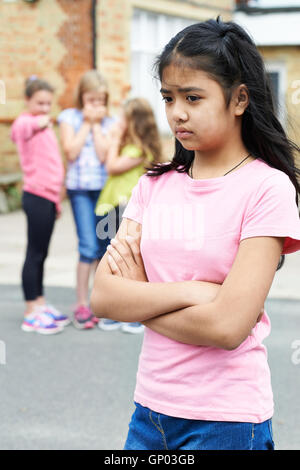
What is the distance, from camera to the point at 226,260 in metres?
1.85

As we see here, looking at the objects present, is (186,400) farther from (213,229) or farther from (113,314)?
(213,229)

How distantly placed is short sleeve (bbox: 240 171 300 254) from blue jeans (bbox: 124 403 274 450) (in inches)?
19.4

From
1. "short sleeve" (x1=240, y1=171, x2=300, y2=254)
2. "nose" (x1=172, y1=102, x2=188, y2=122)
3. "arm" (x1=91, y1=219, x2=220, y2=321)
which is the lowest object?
"arm" (x1=91, y1=219, x2=220, y2=321)

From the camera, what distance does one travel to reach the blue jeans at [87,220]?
5770 millimetres

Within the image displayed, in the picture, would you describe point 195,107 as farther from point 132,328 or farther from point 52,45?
point 52,45

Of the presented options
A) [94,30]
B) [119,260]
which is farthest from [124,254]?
[94,30]

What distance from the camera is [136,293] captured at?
1.93 m

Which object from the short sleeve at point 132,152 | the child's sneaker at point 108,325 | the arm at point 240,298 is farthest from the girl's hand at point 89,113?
the arm at point 240,298

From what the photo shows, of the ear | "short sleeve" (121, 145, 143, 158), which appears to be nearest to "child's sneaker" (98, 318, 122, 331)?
"short sleeve" (121, 145, 143, 158)

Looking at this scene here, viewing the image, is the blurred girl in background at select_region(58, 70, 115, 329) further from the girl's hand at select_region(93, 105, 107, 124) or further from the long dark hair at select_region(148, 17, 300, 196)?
the long dark hair at select_region(148, 17, 300, 196)

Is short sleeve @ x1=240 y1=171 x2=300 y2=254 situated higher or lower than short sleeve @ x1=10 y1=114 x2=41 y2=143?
higher

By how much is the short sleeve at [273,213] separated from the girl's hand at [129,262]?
348 millimetres

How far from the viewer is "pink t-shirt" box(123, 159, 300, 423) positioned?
1.83 m

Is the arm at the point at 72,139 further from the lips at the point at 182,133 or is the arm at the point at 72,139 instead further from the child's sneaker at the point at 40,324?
the lips at the point at 182,133
